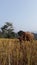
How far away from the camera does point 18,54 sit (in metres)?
3.25

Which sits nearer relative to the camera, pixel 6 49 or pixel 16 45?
pixel 6 49

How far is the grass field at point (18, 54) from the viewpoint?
3221mm

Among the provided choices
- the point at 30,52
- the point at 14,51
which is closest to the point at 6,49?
the point at 14,51

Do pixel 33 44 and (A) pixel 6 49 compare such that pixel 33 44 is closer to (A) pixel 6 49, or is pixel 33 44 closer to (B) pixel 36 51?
(B) pixel 36 51

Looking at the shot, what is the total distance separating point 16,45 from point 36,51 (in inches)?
13.6

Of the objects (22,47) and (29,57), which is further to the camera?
(22,47)

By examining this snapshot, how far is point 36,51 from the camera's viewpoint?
3422mm

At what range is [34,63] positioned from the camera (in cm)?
327

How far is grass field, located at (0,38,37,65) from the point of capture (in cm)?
322

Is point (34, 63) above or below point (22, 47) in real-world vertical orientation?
below

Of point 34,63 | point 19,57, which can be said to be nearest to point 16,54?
point 19,57

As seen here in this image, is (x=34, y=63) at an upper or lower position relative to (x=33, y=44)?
lower

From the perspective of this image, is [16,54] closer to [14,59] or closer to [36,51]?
[14,59]

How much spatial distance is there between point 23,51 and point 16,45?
0.17m
